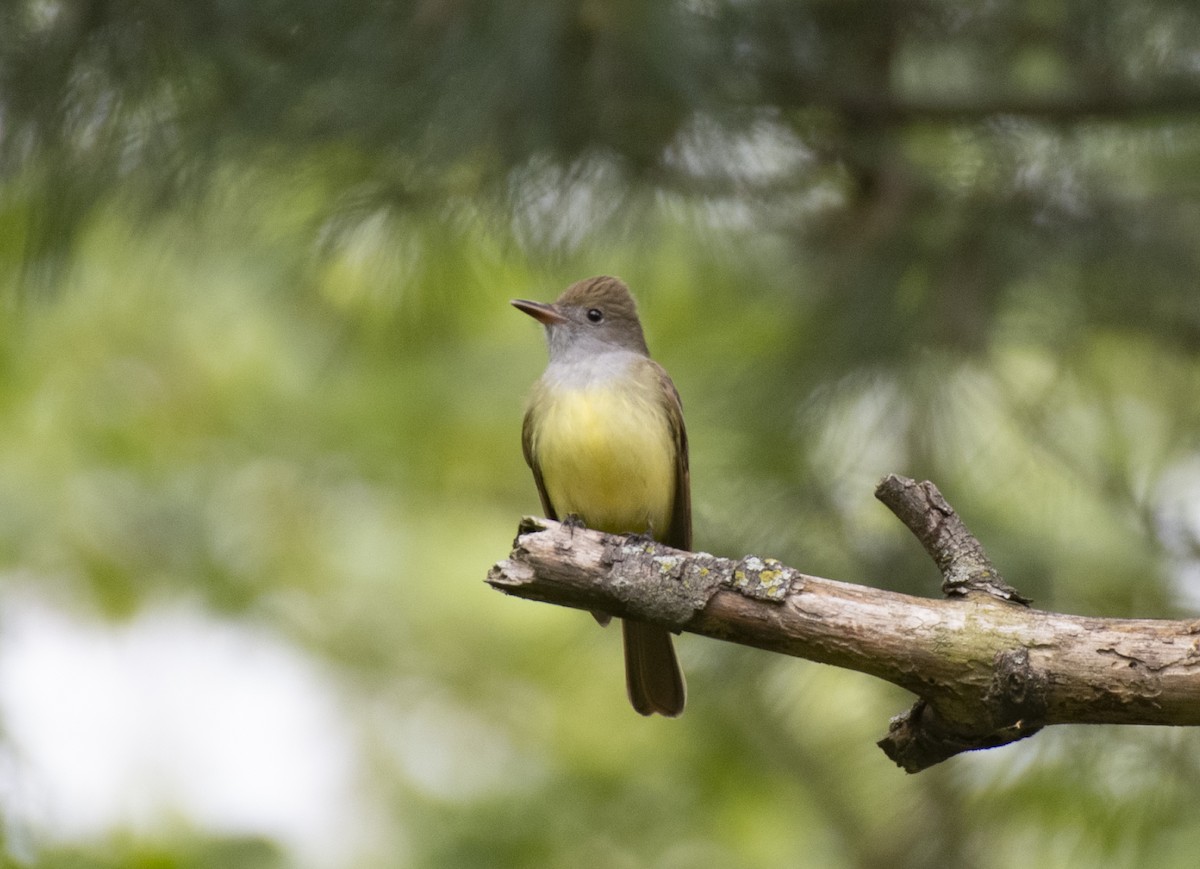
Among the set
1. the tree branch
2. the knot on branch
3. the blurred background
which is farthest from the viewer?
the blurred background

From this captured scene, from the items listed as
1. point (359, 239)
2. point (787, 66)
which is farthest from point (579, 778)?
point (787, 66)

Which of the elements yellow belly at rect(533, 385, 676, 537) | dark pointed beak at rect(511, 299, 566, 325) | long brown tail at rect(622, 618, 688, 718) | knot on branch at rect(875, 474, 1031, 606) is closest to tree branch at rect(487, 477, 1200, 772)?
knot on branch at rect(875, 474, 1031, 606)

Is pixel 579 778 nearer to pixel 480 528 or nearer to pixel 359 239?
pixel 480 528

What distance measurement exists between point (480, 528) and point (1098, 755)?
3.27 m

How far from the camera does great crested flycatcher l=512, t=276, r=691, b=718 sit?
14.3ft

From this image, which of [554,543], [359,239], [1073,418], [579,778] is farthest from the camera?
[579,778]

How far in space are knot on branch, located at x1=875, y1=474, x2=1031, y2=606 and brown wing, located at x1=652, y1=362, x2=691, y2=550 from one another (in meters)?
1.42

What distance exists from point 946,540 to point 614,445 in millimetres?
1478

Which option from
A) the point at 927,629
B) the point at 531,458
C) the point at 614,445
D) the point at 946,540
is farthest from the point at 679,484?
the point at 927,629

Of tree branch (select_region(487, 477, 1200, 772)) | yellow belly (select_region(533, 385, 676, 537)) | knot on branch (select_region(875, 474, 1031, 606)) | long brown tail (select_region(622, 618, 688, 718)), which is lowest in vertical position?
tree branch (select_region(487, 477, 1200, 772))

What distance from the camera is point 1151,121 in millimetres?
4121

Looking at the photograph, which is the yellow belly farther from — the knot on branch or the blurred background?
the knot on branch

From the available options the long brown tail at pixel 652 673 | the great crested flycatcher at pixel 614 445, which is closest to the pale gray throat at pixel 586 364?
the great crested flycatcher at pixel 614 445

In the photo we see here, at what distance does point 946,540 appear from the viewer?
304cm
